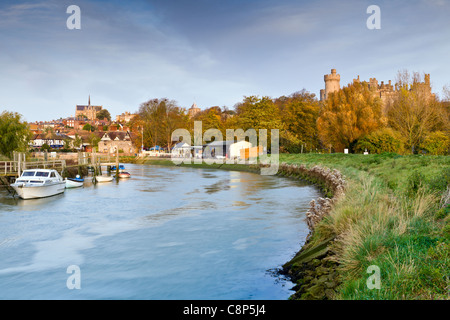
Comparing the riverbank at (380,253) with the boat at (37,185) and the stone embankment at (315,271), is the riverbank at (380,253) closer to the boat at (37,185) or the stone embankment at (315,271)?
the stone embankment at (315,271)

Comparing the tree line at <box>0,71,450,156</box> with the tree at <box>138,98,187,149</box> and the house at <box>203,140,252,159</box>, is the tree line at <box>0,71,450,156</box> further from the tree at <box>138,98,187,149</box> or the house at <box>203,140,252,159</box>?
the tree at <box>138,98,187,149</box>

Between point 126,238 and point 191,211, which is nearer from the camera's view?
point 126,238

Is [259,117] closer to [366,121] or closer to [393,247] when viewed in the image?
[366,121]

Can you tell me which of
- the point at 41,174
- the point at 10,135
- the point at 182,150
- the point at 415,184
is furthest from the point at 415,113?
the point at 182,150

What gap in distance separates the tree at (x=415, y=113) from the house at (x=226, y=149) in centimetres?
3682

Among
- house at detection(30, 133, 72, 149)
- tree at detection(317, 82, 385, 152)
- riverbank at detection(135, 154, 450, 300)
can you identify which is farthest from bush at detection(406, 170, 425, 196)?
house at detection(30, 133, 72, 149)

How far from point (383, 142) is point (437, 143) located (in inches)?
255

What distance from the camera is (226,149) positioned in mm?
92812

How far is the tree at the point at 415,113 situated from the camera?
4966 centimetres

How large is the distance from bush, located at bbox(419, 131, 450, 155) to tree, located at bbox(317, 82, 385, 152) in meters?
9.84

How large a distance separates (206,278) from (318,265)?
13.2 ft

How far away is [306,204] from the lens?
2903 cm

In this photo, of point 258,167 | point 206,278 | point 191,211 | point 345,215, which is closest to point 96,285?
point 206,278
